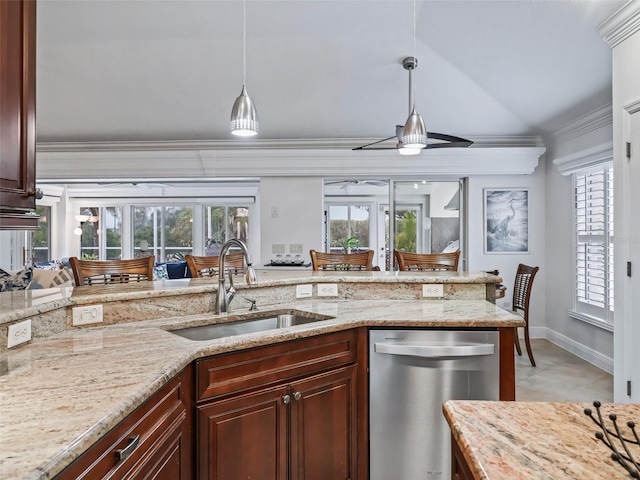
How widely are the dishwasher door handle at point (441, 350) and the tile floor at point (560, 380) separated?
1.72 metres

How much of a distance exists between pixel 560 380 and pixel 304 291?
272 cm

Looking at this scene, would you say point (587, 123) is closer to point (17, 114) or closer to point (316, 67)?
point (316, 67)

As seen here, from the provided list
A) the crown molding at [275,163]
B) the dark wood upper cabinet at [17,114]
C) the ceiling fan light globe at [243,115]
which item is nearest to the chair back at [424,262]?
the ceiling fan light globe at [243,115]

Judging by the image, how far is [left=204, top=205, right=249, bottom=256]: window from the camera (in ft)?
30.2

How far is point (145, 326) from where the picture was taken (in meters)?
1.79

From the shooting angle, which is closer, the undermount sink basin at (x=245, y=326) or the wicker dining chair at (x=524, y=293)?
the undermount sink basin at (x=245, y=326)

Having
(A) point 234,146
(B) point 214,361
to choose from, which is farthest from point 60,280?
(B) point 214,361

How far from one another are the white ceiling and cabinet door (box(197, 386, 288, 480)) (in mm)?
2917

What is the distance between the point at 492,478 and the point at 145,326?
153 centimetres

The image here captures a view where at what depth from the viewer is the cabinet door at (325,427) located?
168 centimetres

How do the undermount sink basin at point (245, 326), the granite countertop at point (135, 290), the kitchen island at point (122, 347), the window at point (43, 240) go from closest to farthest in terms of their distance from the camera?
1. the kitchen island at point (122, 347)
2. the granite countertop at point (135, 290)
3. the undermount sink basin at point (245, 326)
4. the window at point (43, 240)

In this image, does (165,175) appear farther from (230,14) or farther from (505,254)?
(505,254)

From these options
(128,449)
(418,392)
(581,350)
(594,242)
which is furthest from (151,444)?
(581,350)

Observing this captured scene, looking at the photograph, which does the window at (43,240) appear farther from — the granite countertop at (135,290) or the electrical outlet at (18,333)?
the electrical outlet at (18,333)
